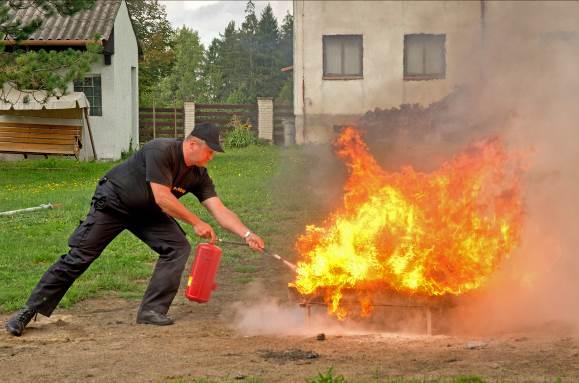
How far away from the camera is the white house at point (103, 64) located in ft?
89.6

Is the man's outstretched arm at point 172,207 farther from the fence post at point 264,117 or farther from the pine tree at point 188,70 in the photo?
the pine tree at point 188,70

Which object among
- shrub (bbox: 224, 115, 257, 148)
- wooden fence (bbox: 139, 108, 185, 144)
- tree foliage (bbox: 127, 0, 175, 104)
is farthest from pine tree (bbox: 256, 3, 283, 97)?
shrub (bbox: 224, 115, 257, 148)

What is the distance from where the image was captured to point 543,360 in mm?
6117

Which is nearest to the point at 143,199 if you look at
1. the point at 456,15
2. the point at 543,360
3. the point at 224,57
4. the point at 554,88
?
the point at 543,360

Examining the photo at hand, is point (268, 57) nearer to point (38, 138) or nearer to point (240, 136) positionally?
point (240, 136)

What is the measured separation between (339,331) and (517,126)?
350cm

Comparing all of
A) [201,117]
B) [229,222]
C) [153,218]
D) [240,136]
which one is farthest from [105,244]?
[201,117]

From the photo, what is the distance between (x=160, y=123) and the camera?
36.5 meters

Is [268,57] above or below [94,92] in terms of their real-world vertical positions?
above

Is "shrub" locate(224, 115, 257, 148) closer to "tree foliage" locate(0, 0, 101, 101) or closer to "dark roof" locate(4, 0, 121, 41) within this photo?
"dark roof" locate(4, 0, 121, 41)

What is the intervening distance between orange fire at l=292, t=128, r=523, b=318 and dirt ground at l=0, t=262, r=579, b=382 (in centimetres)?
44

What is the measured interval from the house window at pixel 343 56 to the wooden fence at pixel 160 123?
9.06 m

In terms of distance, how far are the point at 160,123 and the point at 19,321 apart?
1164 inches

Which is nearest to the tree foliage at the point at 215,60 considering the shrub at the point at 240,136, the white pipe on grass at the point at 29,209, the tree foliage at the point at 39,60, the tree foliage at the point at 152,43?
the tree foliage at the point at 152,43
